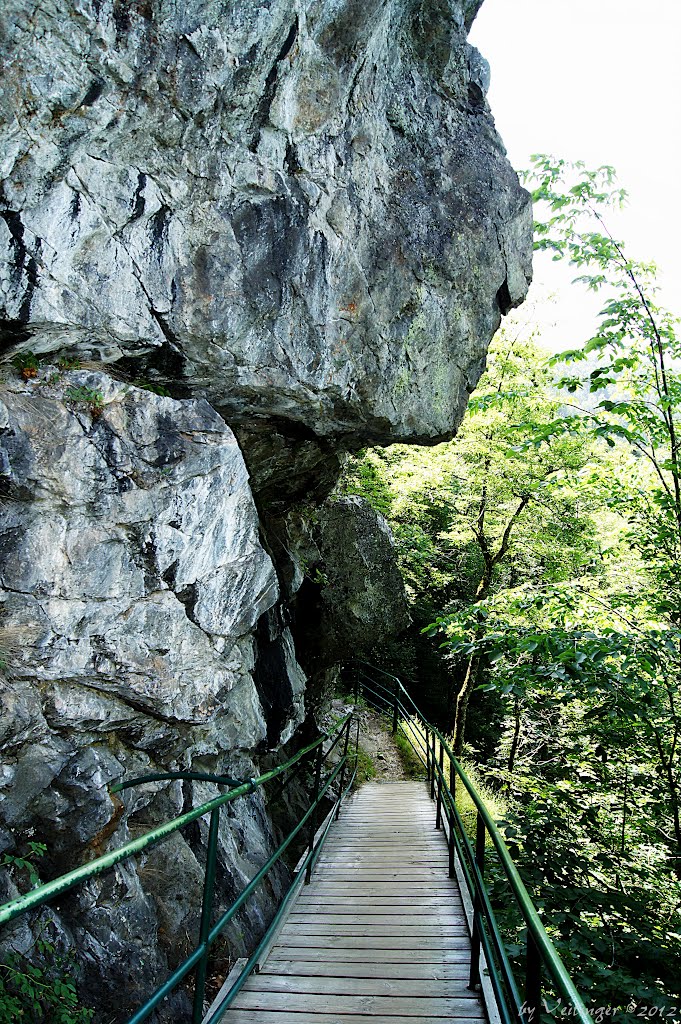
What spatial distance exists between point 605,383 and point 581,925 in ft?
13.0

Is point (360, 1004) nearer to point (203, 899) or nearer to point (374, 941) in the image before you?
point (374, 941)

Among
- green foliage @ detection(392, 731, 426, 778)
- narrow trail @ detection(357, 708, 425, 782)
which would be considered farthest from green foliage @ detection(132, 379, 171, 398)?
green foliage @ detection(392, 731, 426, 778)

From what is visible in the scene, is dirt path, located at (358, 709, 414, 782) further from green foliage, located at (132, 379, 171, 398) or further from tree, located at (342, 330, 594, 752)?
green foliage, located at (132, 379, 171, 398)

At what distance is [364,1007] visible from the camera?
120 inches

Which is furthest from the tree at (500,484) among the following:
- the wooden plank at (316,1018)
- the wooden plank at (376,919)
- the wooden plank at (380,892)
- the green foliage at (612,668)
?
the wooden plank at (316,1018)

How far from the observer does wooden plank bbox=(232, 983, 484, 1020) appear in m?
2.99

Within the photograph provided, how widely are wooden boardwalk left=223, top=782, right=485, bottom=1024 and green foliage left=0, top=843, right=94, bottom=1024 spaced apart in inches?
43.6

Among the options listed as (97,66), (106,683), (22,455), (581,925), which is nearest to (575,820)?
(581,925)

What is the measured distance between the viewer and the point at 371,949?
3.79m

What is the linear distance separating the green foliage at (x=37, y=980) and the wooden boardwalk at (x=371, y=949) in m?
1.11

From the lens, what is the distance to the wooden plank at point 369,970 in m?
3.39

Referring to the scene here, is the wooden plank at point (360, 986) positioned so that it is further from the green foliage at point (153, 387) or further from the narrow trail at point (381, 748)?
the narrow trail at point (381, 748)

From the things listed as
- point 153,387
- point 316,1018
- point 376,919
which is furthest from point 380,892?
point 153,387

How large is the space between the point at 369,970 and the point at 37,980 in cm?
187
